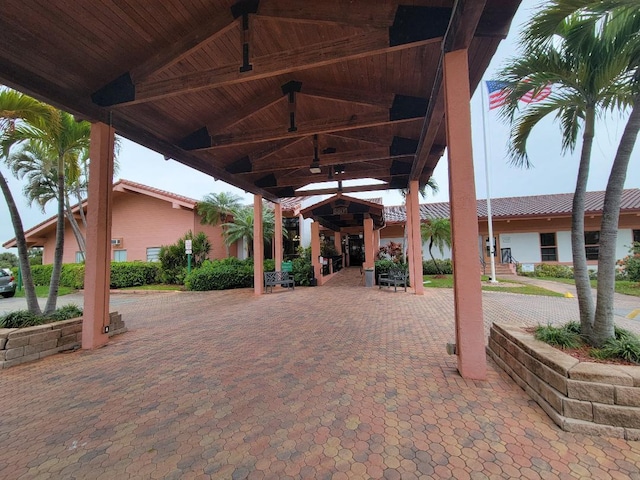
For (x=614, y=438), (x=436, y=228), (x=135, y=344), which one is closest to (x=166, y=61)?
(x=135, y=344)

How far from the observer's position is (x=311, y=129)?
5840 mm

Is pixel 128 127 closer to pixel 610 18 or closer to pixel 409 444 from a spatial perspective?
pixel 409 444

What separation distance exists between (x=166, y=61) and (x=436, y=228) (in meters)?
13.3

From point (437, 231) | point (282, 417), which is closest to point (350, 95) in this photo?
point (282, 417)

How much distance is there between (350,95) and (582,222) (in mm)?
4136

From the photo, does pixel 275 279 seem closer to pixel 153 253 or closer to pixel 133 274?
pixel 133 274

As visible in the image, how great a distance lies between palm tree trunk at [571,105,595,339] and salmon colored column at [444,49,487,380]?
103 cm

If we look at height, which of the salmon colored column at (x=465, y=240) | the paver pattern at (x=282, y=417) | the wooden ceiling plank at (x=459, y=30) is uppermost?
the wooden ceiling plank at (x=459, y=30)

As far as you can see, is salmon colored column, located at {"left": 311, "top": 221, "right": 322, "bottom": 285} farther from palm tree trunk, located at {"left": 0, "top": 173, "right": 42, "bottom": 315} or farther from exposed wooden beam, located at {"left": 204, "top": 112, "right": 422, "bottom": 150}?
palm tree trunk, located at {"left": 0, "top": 173, "right": 42, "bottom": 315}

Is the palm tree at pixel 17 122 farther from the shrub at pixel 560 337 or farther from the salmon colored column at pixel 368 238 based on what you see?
the salmon colored column at pixel 368 238

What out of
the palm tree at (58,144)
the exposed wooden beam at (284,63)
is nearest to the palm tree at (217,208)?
the palm tree at (58,144)

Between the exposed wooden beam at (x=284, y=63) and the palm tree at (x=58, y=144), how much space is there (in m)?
1.62

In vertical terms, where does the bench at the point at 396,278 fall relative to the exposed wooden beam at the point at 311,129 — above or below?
below

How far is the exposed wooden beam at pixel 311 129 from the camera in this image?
5.41 m
